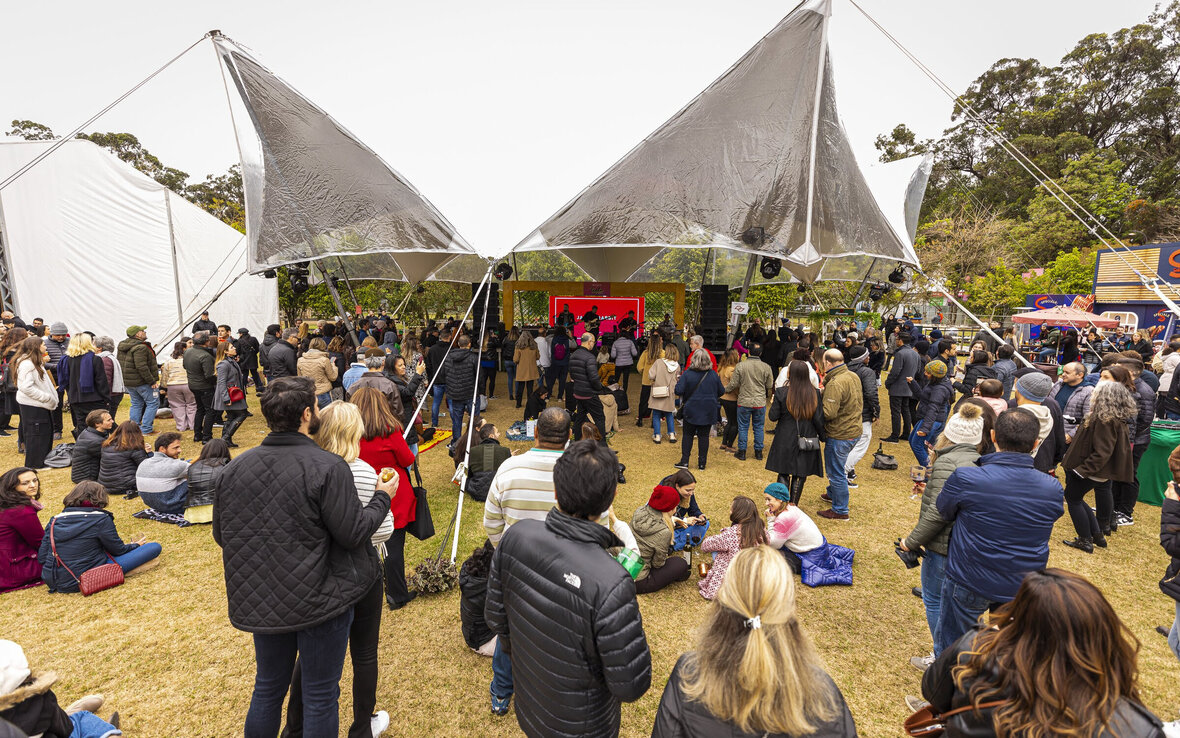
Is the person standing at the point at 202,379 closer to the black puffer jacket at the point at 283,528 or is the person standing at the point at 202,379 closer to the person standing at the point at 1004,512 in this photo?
the black puffer jacket at the point at 283,528

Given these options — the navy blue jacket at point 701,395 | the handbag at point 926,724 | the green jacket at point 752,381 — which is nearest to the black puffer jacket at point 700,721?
the handbag at point 926,724

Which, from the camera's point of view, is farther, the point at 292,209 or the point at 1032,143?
the point at 1032,143

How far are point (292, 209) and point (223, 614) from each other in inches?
201

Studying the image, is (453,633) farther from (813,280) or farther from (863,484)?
(813,280)

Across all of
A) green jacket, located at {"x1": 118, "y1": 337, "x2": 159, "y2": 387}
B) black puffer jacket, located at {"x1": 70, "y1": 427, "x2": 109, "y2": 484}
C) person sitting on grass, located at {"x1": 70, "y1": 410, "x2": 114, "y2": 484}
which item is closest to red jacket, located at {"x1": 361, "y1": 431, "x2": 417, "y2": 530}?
person sitting on grass, located at {"x1": 70, "y1": 410, "x2": 114, "y2": 484}

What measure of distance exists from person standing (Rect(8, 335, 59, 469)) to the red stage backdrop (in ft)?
31.3

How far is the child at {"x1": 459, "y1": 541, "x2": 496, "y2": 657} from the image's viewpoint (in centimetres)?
301

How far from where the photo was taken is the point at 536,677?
1.81 meters

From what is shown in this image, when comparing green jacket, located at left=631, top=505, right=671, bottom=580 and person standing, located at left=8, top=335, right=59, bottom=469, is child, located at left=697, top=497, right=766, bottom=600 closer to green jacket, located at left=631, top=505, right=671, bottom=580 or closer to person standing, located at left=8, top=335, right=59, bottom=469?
green jacket, located at left=631, top=505, right=671, bottom=580

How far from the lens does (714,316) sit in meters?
12.1

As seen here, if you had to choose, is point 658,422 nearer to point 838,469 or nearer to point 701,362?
point 701,362

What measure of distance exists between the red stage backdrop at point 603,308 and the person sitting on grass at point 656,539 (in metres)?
9.73

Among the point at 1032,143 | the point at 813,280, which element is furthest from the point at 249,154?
the point at 1032,143

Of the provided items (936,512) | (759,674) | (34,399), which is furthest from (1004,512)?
(34,399)
